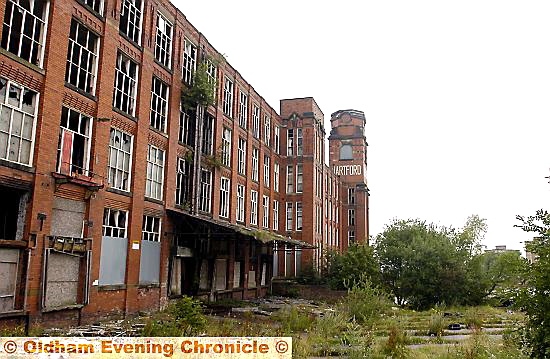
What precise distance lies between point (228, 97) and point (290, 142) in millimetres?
12829

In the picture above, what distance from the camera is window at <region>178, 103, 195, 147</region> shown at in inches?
1031

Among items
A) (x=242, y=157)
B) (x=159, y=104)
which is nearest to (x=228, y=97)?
(x=242, y=157)

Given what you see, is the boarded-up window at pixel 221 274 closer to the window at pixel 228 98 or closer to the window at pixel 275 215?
the window at pixel 228 98

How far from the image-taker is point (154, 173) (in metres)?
23.3

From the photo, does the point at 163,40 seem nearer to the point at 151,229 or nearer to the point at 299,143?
the point at 151,229

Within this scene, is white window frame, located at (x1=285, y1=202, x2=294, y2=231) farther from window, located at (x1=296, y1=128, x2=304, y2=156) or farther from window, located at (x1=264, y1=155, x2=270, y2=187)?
window, located at (x1=264, y1=155, x2=270, y2=187)

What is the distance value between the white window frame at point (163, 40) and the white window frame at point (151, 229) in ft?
24.3

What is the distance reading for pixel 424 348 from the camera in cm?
1276

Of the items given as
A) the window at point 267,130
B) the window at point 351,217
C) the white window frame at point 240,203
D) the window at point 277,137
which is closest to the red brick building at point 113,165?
the white window frame at point 240,203

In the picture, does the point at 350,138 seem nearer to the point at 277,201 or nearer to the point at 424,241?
the point at 277,201

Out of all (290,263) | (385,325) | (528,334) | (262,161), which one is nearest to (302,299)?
(290,263)

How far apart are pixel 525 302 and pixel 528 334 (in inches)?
25.3

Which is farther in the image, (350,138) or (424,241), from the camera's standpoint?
(350,138)

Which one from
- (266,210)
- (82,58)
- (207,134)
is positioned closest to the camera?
(82,58)
